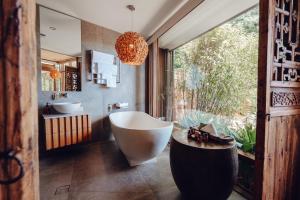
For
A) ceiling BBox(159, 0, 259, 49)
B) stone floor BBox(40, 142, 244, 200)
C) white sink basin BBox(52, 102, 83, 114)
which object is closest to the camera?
stone floor BBox(40, 142, 244, 200)

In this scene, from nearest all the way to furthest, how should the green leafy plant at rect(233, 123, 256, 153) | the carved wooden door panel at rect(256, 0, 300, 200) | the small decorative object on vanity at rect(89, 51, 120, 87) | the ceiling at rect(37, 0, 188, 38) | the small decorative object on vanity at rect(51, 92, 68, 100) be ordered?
the carved wooden door panel at rect(256, 0, 300, 200) < the green leafy plant at rect(233, 123, 256, 153) < the ceiling at rect(37, 0, 188, 38) < the small decorative object on vanity at rect(51, 92, 68, 100) < the small decorative object on vanity at rect(89, 51, 120, 87)

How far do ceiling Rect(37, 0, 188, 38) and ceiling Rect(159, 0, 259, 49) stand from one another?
0.93ft

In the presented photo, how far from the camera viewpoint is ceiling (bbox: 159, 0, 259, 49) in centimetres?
213

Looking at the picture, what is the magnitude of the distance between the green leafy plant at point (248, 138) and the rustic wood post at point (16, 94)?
2.23 m

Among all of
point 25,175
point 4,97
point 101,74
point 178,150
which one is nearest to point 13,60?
point 4,97

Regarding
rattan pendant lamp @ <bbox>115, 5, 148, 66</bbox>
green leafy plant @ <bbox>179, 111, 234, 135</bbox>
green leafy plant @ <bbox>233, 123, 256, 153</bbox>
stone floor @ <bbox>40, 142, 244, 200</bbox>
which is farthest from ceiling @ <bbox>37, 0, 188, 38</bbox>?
stone floor @ <bbox>40, 142, 244, 200</bbox>

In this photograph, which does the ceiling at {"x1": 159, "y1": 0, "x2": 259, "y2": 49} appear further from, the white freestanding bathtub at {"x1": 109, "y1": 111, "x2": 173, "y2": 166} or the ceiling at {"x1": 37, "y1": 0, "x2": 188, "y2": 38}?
the white freestanding bathtub at {"x1": 109, "y1": 111, "x2": 173, "y2": 166}

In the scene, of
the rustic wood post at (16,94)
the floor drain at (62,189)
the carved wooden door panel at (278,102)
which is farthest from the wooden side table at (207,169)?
the floor drain at (62,189)

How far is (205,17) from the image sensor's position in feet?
8.39

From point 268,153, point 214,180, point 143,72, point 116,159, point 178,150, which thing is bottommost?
point 116,159

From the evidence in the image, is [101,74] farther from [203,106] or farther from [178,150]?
[178,150]

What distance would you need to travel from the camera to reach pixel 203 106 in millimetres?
2922

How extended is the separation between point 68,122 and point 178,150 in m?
1.91

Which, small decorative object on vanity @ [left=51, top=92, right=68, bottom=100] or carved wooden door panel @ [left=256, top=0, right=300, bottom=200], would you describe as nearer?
carved wooden door panel @ [left=256, top=0, right=300, bottom=200]
